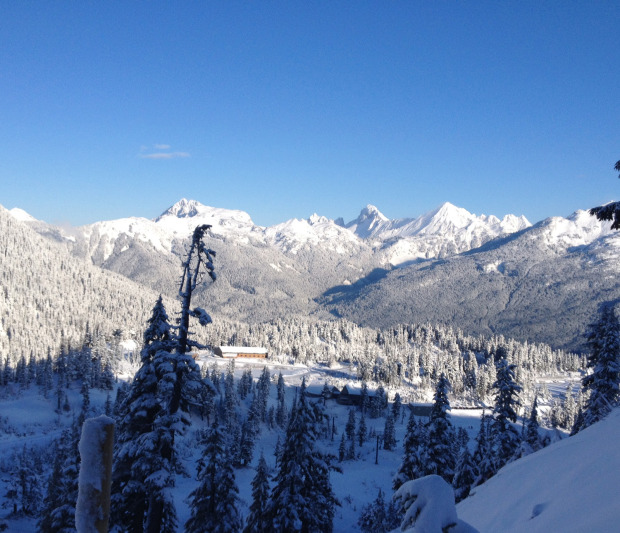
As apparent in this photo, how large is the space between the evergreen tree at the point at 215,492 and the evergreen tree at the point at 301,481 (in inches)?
248

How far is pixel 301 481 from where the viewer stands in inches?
683

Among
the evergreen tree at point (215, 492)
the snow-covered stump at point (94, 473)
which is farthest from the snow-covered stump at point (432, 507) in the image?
the evergreen tree at point (215, 492)

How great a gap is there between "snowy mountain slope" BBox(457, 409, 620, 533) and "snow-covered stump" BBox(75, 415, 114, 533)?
6.71 meters

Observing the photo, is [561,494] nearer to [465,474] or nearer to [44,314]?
[465,474]

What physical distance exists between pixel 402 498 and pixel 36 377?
118 m

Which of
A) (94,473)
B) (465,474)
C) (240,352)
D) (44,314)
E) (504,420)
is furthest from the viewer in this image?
(44,314)

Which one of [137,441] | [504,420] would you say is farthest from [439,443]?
[137,441]

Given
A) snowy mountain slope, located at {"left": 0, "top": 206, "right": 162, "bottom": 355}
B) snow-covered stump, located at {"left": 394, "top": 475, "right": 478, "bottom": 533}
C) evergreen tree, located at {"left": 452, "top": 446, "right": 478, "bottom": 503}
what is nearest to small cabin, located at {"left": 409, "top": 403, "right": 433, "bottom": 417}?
evergreen tree, located at {"left": 452, "top": 446, "right": 478, "bottom": 503}

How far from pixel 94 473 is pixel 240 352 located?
160839 millimetres

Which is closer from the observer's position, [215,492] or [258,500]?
[215,492]

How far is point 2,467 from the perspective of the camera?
58625mm

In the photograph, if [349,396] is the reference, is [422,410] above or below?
below

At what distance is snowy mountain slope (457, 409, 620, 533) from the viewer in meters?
6.70

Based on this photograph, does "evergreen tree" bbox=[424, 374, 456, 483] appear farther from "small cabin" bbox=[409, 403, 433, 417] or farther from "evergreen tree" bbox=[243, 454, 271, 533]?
"small cabin" bbox=[409, 403, 433, 417]
